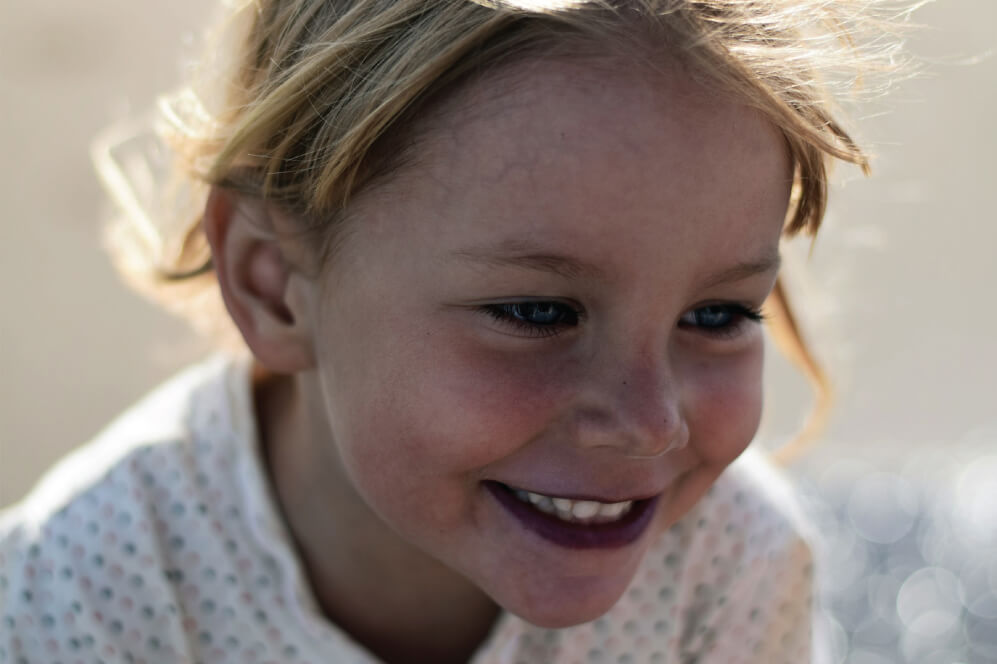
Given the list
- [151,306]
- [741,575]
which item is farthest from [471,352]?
[151,306]

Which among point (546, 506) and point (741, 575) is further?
point (741, 575)

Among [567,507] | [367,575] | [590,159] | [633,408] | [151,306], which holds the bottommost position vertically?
[151,306]

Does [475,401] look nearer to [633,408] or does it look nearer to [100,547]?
[633,408]

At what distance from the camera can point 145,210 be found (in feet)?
3.88

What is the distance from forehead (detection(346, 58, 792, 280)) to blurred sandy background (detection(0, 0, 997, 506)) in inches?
41.3

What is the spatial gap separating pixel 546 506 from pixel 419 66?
1.02 feet

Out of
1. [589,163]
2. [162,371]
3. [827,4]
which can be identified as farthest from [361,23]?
[162,371]

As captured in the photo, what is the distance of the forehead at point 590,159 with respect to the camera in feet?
2.27

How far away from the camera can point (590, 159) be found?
691mm

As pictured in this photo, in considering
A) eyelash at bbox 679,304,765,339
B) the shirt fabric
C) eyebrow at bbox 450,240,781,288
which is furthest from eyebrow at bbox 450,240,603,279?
the shirt fabric

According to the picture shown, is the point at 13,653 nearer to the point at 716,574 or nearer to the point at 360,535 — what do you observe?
the point at 360,535

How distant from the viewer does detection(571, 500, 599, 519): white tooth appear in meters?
0.81

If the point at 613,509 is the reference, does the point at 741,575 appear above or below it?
below

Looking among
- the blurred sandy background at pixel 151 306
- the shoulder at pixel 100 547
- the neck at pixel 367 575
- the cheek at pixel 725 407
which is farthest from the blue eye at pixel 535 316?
the blurred sandy background at pixel 151 306
